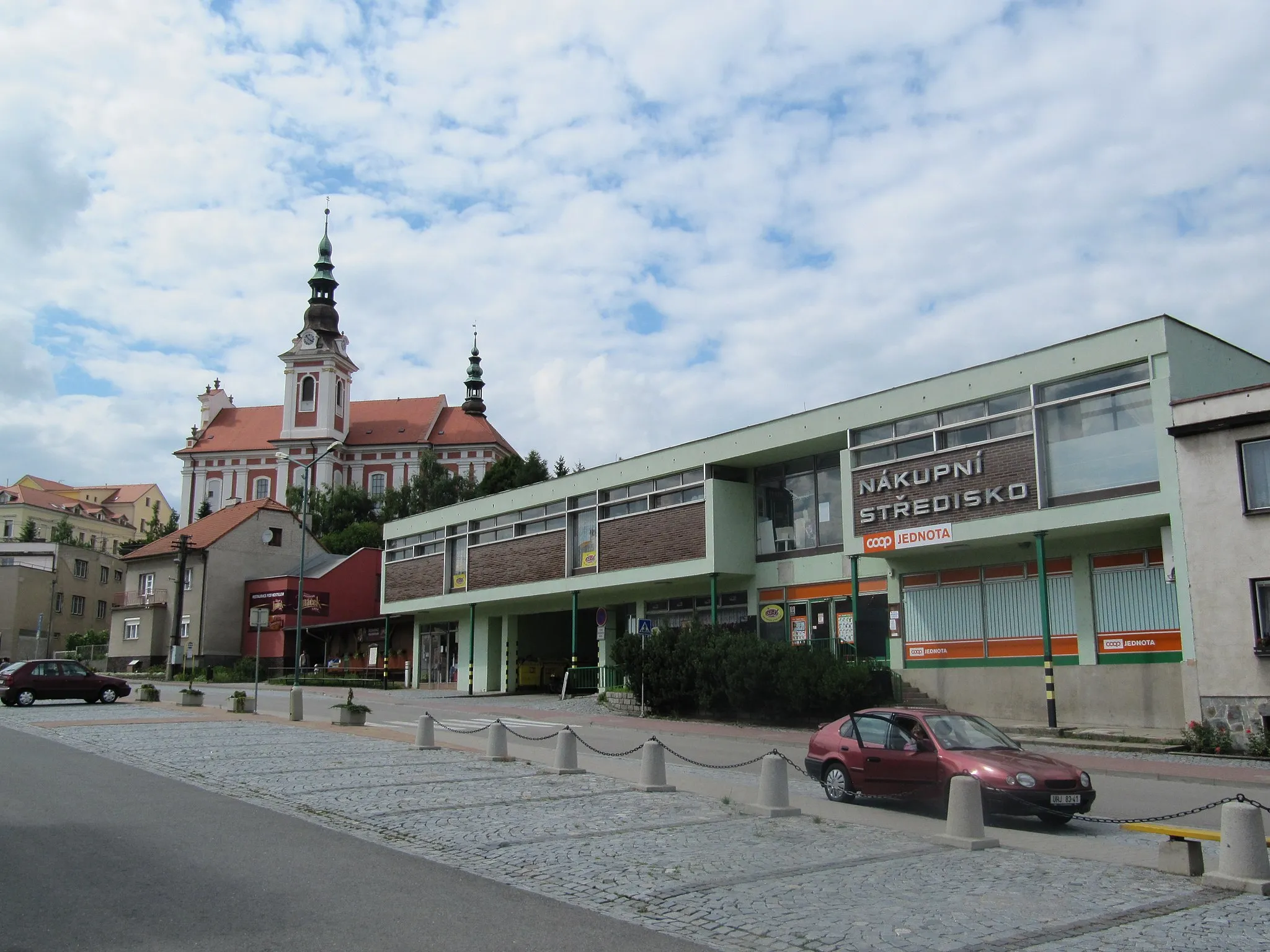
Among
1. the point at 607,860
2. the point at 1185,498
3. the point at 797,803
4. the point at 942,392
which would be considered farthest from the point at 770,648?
the point at 607,860

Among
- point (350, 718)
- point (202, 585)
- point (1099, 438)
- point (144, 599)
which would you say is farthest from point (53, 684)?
point (144, 599)

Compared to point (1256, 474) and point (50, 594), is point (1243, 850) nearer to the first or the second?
point (1256, 474)

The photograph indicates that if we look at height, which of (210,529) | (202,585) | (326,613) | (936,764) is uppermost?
(210,529)

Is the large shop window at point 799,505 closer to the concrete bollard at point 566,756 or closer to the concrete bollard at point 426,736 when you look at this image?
the concrete bollard at point 426,736

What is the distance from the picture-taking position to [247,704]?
3022 centimetres

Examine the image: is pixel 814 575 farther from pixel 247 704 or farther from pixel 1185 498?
Result: pixel 247 704

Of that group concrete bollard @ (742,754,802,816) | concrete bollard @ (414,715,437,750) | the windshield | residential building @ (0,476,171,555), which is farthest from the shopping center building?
residential building @ (0,476,171,555)

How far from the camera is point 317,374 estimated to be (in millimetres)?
107438

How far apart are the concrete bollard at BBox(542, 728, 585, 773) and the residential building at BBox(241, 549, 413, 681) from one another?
41074 millimetres

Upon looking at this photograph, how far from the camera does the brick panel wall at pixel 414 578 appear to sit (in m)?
47.0

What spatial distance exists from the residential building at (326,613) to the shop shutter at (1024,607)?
36.7 m

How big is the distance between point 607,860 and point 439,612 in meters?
40.9

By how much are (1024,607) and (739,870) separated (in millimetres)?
18004

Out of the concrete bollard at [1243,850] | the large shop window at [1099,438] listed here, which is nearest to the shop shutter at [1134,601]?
the large shop window at [1099,438]
